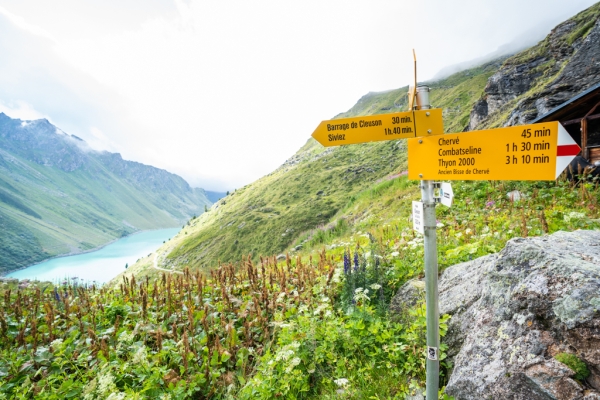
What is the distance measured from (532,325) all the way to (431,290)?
93 cm

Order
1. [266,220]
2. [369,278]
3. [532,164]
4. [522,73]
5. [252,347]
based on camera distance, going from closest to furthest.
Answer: [532,164] → [252,347] → [369,278] → [522,73] → [266,220]

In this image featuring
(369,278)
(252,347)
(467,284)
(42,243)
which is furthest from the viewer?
(42,243)

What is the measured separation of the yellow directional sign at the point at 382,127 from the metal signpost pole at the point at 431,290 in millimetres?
476

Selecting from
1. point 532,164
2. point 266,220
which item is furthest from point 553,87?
point 266,220

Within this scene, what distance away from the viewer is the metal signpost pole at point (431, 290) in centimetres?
226

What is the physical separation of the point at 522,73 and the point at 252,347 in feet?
157

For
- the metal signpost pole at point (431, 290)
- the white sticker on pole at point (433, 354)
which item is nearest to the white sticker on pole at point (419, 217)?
the metal signpost pole at point (431, 290)

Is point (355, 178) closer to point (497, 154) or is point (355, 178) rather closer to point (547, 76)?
point (547, 76)

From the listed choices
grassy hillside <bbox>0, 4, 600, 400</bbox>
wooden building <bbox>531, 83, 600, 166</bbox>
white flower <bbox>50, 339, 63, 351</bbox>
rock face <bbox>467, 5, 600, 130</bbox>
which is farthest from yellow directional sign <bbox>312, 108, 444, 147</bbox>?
rock face <bbox>467, 5, 600, 130</bbox>

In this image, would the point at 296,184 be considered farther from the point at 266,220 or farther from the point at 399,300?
the point at 399,300

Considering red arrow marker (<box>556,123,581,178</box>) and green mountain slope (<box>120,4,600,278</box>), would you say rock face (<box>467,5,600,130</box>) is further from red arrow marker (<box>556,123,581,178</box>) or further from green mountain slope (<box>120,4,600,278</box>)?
red arrow marker (<box>556,123,581,178</box>)

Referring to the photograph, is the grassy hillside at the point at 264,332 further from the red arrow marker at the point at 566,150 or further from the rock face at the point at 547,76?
the rock face at the point at 547,76

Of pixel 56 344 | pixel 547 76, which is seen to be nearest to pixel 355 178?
pixel 547 76

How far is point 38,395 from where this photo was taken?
338 cm
